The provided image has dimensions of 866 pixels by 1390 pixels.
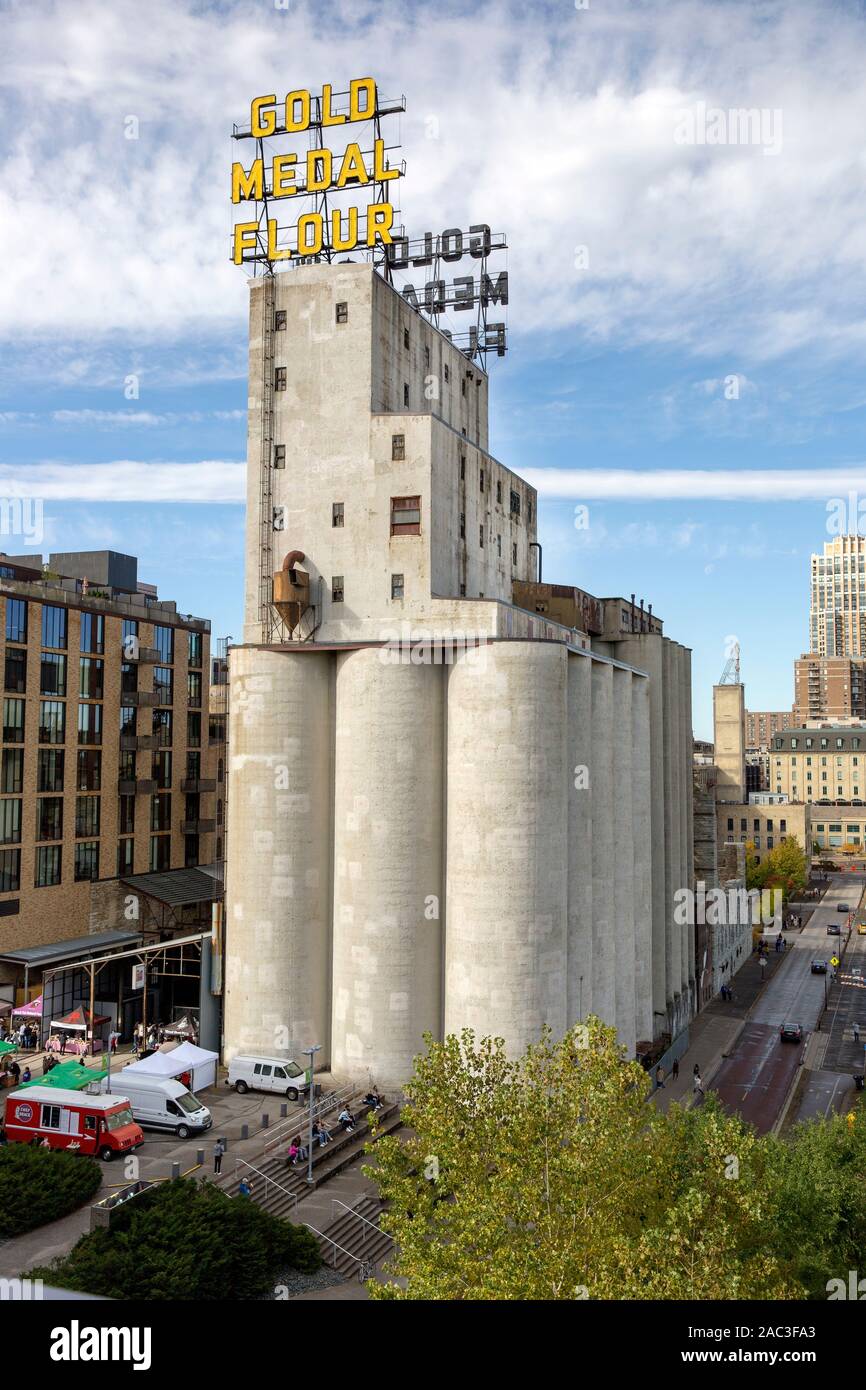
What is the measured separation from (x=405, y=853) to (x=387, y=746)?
5.75 meters

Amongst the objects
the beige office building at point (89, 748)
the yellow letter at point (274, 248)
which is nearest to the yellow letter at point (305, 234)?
the yellow letter at point (274, 248)

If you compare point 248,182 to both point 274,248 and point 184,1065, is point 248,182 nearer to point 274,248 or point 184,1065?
point 274,248

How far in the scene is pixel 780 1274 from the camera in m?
27.7

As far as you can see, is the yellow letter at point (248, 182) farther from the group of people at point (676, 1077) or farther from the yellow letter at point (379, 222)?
the group of people at point (676, 1077)

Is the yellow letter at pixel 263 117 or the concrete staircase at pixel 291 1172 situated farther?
the yellow letter at pixel 263 117

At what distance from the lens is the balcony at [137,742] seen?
78250 millimetres

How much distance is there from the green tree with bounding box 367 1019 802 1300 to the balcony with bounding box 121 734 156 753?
167 feet

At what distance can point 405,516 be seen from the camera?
57.7 metres

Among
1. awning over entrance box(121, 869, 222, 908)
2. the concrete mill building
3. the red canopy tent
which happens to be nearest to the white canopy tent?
the concrete mill building

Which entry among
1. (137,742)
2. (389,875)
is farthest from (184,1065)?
(137,742)

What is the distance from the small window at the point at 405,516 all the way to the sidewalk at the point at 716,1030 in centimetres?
3558

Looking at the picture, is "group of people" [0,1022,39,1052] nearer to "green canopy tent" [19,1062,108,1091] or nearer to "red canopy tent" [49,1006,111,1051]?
"red canopy tent" [49,1006,111,1051]
